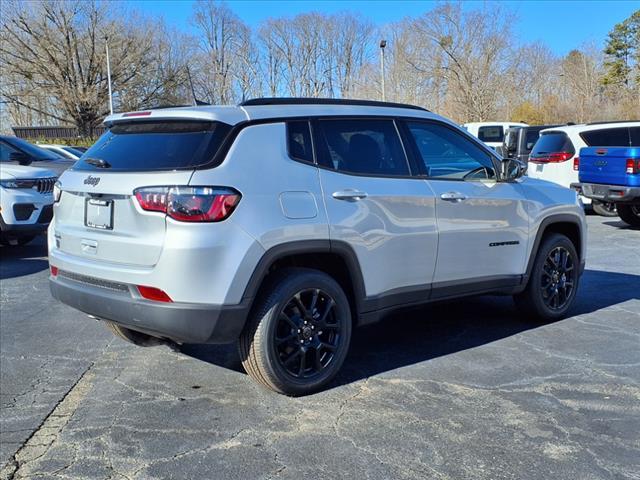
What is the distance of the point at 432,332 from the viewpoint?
5320 mm

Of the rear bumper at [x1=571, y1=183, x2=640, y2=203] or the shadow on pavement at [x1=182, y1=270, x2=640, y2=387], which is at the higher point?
the rear bumper at [x1=571, y1=183, x2=640, y2=203]

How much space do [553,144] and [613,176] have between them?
8.66ft

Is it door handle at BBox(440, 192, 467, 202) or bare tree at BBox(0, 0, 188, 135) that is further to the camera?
bare tree at BBox(0, 0, 188, 135)

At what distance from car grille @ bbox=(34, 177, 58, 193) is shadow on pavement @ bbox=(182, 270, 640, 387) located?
5149 millimetres

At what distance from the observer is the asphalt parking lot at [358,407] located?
3.14m

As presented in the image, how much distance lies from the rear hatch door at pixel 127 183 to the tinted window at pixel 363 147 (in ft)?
2.55

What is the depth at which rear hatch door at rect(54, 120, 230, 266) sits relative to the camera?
11.6 feet

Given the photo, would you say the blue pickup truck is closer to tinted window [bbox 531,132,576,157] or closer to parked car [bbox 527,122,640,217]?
parked car [bbox 527,122,640,217]

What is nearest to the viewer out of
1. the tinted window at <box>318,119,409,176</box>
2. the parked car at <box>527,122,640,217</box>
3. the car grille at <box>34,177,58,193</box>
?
the tinted window at <box>318,119,409,176</box>

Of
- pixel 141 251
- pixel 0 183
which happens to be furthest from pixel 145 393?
pixel 0 183

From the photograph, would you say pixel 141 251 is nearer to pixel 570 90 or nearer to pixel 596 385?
pixel 596 385

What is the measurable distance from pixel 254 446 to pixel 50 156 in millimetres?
8695

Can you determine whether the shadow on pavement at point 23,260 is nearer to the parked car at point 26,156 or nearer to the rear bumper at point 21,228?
the rear bumper at point 21,228

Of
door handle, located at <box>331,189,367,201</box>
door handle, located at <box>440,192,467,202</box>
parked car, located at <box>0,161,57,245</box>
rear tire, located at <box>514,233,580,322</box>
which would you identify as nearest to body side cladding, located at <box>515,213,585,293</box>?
rear tire, located at <box>514,233,580,322</box>
